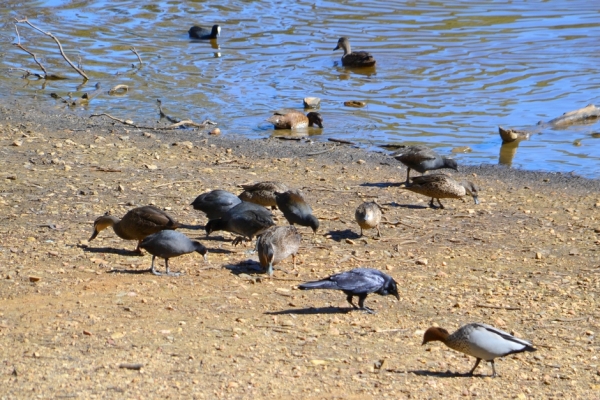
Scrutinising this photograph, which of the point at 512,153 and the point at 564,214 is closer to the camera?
the point at 564,214

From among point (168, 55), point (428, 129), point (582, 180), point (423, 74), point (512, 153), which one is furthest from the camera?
point (168, 55)

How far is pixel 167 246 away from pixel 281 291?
3.12 ft

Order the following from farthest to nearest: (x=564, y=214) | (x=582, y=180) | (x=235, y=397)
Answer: (x=582, y=180), (x=564, y=214), (x=235, y=397)

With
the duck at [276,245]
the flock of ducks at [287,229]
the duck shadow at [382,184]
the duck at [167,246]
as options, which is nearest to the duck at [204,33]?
the flock of ducks at [287,229]

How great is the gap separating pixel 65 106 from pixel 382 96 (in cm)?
557

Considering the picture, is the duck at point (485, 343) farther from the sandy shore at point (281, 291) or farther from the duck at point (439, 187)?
the duck at point (439, 187)

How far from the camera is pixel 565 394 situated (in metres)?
5.77

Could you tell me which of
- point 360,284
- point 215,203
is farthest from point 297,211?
point 360,284

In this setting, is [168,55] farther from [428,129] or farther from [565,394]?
[565,394]

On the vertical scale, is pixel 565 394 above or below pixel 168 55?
above

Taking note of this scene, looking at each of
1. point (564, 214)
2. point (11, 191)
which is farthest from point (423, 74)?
point (11, 191)

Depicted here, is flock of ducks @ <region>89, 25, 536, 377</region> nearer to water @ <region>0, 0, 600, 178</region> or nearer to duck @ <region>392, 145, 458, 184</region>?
duck @ <region>392, 145, 458, 184</region>

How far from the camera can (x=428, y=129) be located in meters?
14.9

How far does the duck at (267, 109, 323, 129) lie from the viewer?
14.7 metres
